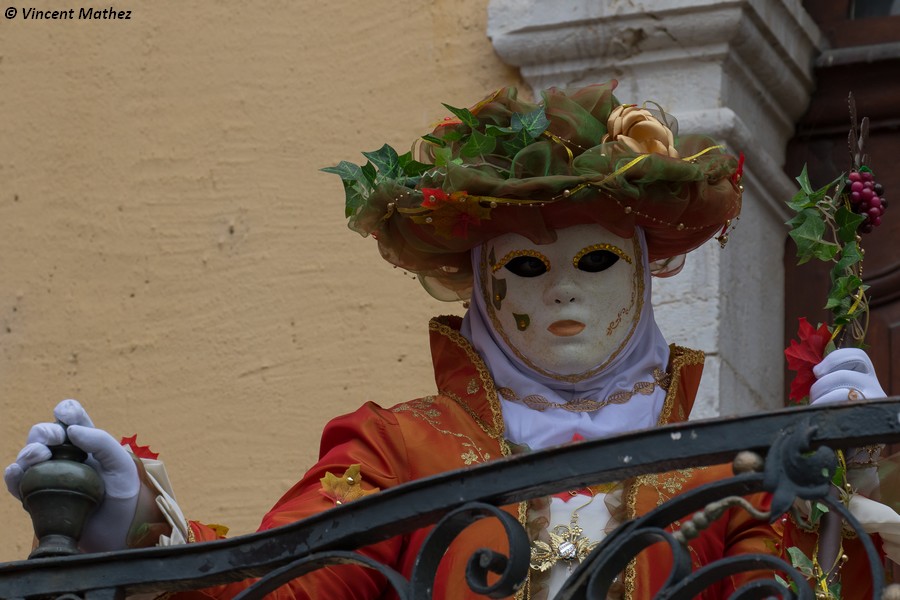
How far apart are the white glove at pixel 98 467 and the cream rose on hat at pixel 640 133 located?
1.00 meters

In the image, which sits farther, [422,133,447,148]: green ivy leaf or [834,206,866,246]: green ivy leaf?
[422,133,447,148]: green ivy leaf

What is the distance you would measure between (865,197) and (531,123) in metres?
0.61

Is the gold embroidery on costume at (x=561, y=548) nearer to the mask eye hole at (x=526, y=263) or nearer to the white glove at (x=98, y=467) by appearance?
the mask eye hole at (x=526, y=263)

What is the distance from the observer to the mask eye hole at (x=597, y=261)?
12.9ft

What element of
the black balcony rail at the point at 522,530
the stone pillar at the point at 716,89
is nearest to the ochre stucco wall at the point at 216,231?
the stone pillar at the point at 716,89

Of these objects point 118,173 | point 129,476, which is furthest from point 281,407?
point 129,476

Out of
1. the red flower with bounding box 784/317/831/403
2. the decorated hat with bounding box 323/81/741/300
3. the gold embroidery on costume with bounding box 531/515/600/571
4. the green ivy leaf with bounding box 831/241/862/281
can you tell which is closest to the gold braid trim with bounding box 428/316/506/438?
the decorated hat with bounding box 323/81/741/300

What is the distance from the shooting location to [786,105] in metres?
5.14

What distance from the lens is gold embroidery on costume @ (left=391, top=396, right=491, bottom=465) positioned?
153 inches

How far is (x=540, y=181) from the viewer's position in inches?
151

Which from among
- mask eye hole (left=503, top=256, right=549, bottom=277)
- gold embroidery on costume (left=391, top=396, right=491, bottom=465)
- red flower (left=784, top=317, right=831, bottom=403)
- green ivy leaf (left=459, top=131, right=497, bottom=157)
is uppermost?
green ivy leaf (left=459, top=131, right=497, bottom=157)

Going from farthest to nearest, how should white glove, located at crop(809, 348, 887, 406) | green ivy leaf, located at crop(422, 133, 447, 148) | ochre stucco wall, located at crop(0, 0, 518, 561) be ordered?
ochre stucco wall, located at crop(0, 0, 518, 561) → green ivy leaf, located at crop(422, 133, 447, 148) → white glove, located at crop(809, 348, 887, 406)

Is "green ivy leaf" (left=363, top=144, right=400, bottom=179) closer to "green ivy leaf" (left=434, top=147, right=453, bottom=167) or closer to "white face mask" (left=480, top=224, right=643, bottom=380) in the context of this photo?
"green ivy leaf" (left=434, top=147, right=453, bottom=167)

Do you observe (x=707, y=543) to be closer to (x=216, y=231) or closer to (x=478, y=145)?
(x=478, y=145)
